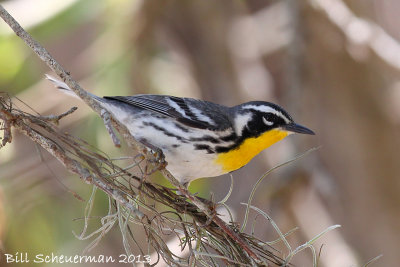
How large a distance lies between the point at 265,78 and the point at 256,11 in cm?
133

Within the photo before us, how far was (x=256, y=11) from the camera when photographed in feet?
19.4

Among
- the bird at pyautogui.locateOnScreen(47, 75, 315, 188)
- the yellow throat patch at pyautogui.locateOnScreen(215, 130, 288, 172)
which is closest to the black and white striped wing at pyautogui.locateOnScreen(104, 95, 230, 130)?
the bird at pyautogui.locateOnScreen(47, 75, 315, 188)

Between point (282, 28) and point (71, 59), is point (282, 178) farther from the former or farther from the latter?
point (71, 59)

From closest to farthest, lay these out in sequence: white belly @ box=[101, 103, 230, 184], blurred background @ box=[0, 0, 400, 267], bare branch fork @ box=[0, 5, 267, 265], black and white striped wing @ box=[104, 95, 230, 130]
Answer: bare branch fork @ box=[0, 5, 267, 265] < white belly @ box=[101, 103, 230, 184] < black and white striped wing @ box=[104, 95, 230, 130] < blurred background @ box=[0, 0, 400, 267]

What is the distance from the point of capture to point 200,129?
2.68 m

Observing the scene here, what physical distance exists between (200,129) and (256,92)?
209 cm

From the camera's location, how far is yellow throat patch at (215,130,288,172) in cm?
264

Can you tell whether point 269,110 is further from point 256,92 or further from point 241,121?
point 256,92

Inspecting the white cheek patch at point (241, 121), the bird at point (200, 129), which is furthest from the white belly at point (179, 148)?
the white cheek patch at point (241, 121)

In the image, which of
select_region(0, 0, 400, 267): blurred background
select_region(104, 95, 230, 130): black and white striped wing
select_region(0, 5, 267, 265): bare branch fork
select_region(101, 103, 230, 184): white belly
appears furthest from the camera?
select_region(0, 0, 400, 267): blurred background

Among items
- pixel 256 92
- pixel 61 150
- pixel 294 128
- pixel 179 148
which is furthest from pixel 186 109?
pixel 256 92

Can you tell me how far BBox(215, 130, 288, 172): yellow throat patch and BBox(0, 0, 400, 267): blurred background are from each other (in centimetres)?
105

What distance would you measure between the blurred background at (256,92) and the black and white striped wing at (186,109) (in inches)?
33.0

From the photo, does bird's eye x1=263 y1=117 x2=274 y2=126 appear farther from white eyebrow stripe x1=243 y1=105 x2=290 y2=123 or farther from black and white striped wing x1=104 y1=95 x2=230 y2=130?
black and white striped wing x1=104 y1=95 x2=230 y2=130
